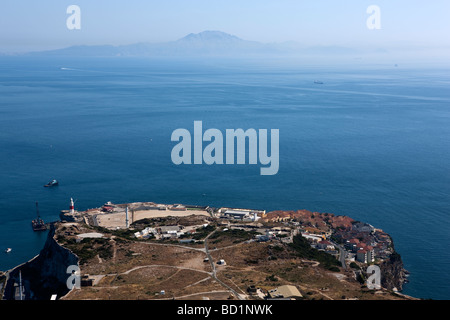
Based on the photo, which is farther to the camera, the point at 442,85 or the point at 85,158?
the point at 442,85

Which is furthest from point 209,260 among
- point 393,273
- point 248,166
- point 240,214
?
point 248,166

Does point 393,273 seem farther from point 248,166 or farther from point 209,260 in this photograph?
point 248,166

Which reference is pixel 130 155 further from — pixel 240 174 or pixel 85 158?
pixel 240 174

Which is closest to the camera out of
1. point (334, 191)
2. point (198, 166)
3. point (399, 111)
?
point (334, 191)

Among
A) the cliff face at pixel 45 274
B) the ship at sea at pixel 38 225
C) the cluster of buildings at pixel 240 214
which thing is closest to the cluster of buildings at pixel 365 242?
the cluster of buildings at pixel 240 214

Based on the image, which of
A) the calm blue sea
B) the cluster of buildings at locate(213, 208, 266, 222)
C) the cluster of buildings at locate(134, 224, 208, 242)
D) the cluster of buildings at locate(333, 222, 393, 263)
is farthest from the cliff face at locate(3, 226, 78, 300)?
the cluster of buildings at locate(333, 222, 393, 263)

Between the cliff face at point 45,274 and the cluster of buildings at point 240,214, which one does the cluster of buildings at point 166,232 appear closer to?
the cluster of buildings at point 240,214
